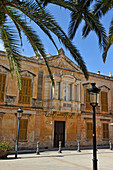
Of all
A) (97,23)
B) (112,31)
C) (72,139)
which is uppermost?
(112,31)

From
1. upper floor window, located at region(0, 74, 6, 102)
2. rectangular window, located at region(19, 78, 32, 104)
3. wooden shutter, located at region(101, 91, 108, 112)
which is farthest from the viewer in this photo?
wooden shutter, located at region(101, 91, 108, 112)

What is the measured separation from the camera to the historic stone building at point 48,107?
1540 centimetres

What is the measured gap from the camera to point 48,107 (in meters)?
16.9

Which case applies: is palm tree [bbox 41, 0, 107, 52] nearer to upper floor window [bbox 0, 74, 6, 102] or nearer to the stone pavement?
the stone pavement

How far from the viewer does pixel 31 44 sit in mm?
6426

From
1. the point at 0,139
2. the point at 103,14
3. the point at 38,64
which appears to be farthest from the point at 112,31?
the point at 0,139

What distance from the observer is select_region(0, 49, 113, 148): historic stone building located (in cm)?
1540

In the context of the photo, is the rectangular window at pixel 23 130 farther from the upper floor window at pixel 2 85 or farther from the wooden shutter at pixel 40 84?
the upper floor window at pixel 2 85

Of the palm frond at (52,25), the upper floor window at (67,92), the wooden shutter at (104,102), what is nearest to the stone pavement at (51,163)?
the palm frond at (52,25)

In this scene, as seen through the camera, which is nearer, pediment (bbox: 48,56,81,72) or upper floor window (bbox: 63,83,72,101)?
upper floor window (bbox: 63,83,72,101)

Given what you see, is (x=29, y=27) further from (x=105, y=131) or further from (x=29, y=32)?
(x=105, y=131)

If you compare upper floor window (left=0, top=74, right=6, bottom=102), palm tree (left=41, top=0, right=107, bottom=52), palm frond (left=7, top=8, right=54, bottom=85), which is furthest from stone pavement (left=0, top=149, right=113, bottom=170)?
palm tree (left=41, top=0, right=107, bottom=52)

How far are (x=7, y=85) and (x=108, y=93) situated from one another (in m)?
13.0

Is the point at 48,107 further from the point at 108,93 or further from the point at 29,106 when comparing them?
the point at 108,93
